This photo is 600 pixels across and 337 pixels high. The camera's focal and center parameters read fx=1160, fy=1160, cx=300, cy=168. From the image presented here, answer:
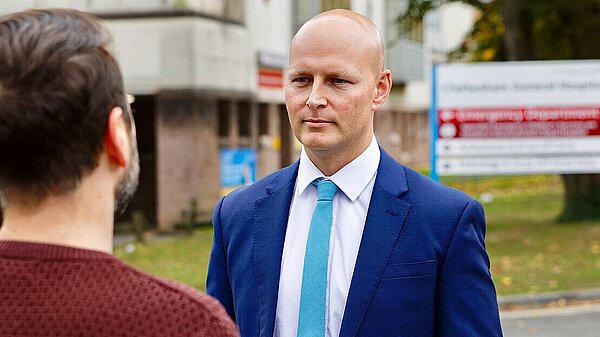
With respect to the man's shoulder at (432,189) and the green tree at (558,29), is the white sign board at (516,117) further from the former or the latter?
the man's shoulder at (432,189)

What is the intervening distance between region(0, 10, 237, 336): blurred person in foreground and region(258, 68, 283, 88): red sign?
2490 centimetres

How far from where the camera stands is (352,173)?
338cm

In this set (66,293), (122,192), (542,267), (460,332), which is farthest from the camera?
(542,267)

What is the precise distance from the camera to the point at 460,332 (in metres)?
3.14

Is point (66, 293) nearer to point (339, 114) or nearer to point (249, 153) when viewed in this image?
point (339, 114)

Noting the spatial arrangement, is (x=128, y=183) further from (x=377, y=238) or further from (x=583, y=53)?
(x=583, y=53)

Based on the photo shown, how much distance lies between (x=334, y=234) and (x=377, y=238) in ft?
0.45

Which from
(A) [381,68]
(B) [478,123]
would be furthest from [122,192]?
(B) [478,123]

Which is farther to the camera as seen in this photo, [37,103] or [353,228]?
[353,228]

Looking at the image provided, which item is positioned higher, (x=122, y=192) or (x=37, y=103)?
(x=37, y=103)

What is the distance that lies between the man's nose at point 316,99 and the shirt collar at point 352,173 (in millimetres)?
200

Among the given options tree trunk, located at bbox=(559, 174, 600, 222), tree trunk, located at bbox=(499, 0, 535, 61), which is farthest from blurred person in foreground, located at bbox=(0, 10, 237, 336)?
tree trunk, located at bbox=(559, 174, 600, 222)

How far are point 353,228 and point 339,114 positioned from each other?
33 cm

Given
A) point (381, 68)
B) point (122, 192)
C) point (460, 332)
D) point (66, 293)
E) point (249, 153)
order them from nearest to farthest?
point (66, 293) → point (122, 192) → point (460, 332) → point (381, 68) → point (249, 153)
